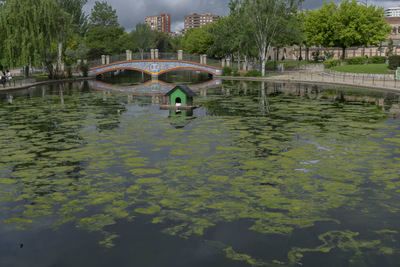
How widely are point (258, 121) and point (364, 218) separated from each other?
1612cm

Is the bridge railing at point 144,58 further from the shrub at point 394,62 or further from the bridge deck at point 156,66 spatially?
the shrub at point 394,62

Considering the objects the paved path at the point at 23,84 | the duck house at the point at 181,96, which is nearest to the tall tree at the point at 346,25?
the paved path at the point at 23,84

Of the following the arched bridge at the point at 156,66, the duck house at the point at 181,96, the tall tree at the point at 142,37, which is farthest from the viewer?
the tall tree at the point at 142,37

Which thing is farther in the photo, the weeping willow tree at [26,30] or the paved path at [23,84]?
the weeping willow tree at [26,30]

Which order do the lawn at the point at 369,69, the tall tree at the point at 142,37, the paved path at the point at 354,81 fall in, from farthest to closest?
the tall tree at the point at 142,37 → the lawn at the point at 369,69 → the paved path at the point at 354,81

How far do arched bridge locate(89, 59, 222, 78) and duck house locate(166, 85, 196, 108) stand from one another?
54.6 m

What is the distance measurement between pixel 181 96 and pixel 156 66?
189 ft

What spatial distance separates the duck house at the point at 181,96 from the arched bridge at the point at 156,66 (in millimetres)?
54615

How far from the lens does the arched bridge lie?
88062 mm

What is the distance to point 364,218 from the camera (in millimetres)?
11641

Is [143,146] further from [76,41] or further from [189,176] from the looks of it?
[76,41]

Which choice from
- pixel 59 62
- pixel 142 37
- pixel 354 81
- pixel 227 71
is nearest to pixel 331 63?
pixel 227 71

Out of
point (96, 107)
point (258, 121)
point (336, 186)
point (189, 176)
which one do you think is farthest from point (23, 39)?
point (336, 186)

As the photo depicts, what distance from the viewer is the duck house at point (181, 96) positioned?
3316 cm
